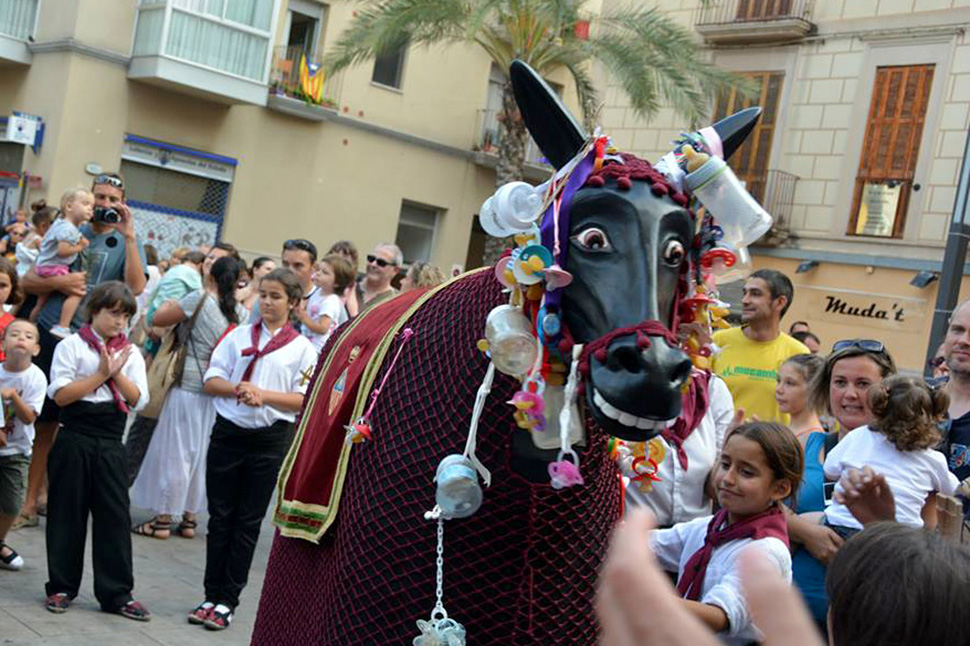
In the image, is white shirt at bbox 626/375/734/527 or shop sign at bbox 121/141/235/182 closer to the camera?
white shirt at bbox 626/375/734/527

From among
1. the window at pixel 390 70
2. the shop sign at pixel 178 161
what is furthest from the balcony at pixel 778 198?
the shop sign at pixel 178 161

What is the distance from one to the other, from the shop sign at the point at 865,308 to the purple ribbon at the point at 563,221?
17.1 m

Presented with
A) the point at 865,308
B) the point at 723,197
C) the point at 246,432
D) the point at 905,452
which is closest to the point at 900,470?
the point at 905,452

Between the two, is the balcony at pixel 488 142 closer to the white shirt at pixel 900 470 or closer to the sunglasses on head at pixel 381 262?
the sunglasses on head at pixel 381 262

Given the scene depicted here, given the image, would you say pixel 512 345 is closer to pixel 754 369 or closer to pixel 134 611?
pixel 754 369

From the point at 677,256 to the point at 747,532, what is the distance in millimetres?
1043

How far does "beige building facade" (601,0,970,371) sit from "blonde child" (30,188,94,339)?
45.8 feet

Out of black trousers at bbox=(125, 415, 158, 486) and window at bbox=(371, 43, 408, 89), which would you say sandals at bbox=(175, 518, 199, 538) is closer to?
black trousers at bbox=(125, 415, 158, 486)

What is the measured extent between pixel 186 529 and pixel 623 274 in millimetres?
5580

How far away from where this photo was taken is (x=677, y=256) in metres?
2.79

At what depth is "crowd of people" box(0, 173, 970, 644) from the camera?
5.01ft

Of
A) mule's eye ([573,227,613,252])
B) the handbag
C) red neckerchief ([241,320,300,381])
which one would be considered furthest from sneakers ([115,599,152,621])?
mule's eye ([573,227,613,252])

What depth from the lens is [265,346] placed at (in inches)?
250

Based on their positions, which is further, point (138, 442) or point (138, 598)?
point (138, 442)
